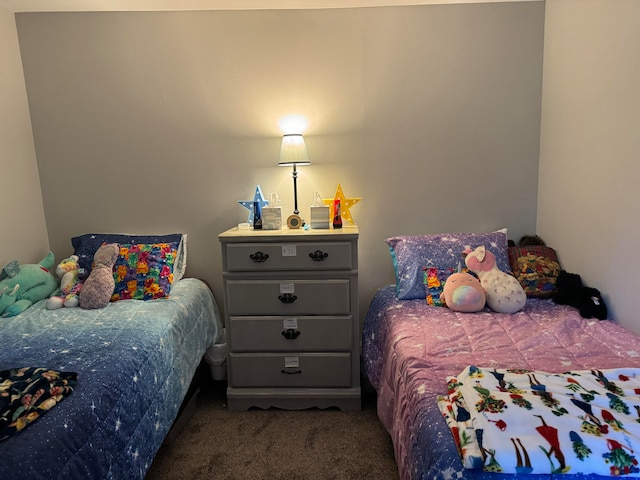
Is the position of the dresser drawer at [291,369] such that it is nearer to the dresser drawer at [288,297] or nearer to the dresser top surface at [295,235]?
the dresser drawer at [288,297]

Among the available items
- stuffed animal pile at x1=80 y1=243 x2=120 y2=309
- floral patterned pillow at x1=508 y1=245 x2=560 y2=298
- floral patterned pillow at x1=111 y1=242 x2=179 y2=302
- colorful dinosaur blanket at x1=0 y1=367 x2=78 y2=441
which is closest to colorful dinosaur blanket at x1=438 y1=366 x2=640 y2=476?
floral patterned pillow at x1=508 y1=245 x2=560 y2=298

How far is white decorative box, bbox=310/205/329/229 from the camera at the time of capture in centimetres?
235

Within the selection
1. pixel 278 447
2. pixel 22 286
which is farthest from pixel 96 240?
pixel 278 447

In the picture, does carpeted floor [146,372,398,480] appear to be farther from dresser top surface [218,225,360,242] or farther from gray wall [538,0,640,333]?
gray wall [538,0,640,333]

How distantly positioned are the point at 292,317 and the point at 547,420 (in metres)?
1.36

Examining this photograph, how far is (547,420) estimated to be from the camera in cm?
113

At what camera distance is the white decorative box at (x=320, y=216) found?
235 cm

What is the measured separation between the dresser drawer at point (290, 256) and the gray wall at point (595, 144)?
1.15 metres

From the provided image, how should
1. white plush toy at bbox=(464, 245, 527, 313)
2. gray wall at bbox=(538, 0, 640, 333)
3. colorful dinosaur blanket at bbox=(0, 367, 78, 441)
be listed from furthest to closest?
white plush toy at bbox=(464, 245, 527, 313) → gray wall at bbox=(538, 0, 640, 333) → colorful dinosaur blanket at bbox=(0, 367, 78, 441)

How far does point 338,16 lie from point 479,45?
812 mm

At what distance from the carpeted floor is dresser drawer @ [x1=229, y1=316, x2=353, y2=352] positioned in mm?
359

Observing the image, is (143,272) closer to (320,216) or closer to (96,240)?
(96,240)

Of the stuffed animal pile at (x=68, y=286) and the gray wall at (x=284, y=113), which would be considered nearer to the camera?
the stuffed animal pile at (x=68, y=286)

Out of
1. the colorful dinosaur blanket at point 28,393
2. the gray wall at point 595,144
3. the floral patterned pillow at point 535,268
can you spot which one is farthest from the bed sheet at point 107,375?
the gray wall at point 595,144
